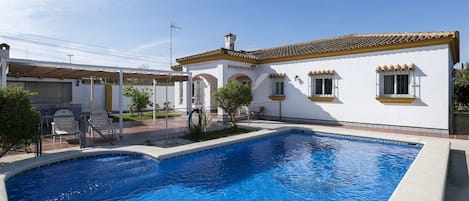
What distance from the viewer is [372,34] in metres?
18.1

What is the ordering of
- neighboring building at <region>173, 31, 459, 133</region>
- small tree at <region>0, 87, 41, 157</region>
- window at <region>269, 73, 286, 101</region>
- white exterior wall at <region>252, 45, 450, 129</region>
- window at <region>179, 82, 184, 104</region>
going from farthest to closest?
1. window at <region>179, 82, 184, 104</region>
2. window at <region>269, 73, 286, 101</region>
3. neighboring building at <region>173, 31, 459, 133</region>
4. white exterior wall at <region>252, 45, 450, 129</region>
5. small tree at <region>0, 87, 41, 157</region>

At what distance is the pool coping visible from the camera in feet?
17.2

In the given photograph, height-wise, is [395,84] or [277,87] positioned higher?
[277,87]

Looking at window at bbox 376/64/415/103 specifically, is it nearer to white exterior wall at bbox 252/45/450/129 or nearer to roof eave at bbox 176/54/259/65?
white exterior wall at bbox 252/45/450/129

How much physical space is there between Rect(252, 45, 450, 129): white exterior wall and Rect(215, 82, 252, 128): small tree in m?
5.76

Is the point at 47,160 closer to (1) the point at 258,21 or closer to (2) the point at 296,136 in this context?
(2) the point at 296,136

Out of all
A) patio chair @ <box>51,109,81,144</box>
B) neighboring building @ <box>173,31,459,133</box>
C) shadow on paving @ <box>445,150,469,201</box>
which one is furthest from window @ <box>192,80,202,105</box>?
shadow on paving @ <box>445,150,469,201</box>

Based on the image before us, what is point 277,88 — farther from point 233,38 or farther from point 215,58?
point 233,38

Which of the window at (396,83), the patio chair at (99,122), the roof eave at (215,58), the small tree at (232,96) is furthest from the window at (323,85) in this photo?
the patio chair at (99,122)

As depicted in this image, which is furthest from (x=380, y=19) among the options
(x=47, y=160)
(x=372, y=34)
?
(x=47, y=160)

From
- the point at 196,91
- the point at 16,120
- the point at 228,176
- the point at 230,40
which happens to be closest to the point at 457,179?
the point at 228,176

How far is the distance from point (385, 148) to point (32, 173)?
42.1 feet

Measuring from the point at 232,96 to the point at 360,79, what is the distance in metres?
8.06

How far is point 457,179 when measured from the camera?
6.57m
